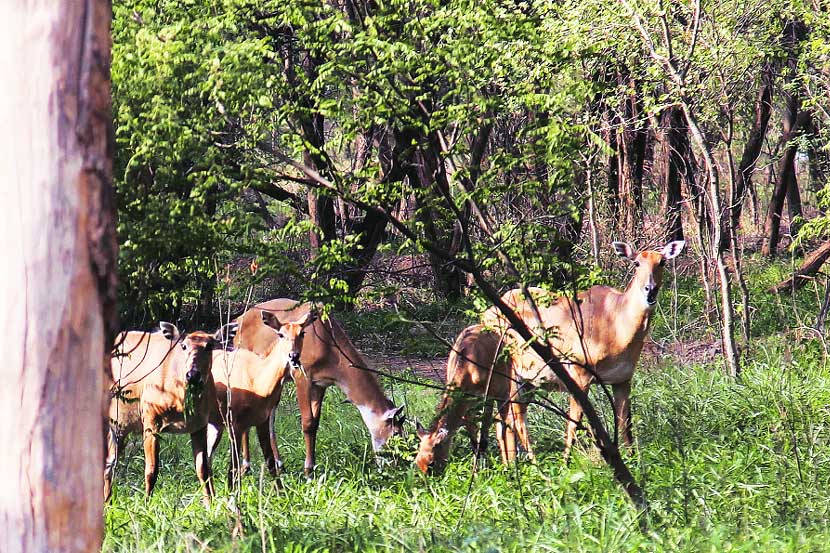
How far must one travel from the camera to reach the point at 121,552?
5414 millimetres

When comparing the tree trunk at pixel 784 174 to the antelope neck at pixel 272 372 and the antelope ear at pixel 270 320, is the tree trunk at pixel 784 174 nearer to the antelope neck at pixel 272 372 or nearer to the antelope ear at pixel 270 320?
the antelope ear at pixel 270 320

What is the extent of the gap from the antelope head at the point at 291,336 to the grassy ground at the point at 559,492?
0.89m

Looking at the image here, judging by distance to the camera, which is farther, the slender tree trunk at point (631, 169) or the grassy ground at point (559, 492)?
the slender tree trunk at point (631, 169)

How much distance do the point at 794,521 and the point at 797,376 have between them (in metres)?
3.67

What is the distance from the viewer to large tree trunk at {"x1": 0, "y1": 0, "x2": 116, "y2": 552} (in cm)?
325

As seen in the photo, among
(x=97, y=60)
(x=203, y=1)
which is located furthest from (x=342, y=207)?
(x=97, y=60)

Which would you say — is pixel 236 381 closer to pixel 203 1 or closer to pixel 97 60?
pixel 203 1

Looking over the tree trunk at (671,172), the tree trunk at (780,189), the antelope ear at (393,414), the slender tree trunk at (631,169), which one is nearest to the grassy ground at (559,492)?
the antelope ear at (393,414)

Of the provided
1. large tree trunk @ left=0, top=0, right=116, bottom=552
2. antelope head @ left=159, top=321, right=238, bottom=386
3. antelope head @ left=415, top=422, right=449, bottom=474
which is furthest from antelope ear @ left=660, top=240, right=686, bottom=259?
large tree trunk @ left=0, top=0, right=116, bottom=552

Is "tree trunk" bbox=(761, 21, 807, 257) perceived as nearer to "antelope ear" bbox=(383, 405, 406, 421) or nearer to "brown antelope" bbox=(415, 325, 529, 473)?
"brown antelope" bbox=(415, 325, 529, 473)

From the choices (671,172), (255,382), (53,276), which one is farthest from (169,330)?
(671,172)

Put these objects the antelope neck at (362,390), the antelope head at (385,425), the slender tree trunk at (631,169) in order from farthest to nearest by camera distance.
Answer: the slender tree trunk at (631,169)
the antelope neck at (362,390)
the antelope head at (385,425)

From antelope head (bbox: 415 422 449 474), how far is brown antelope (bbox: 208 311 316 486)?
1.14 meters

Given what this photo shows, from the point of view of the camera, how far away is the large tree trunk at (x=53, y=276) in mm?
3254
